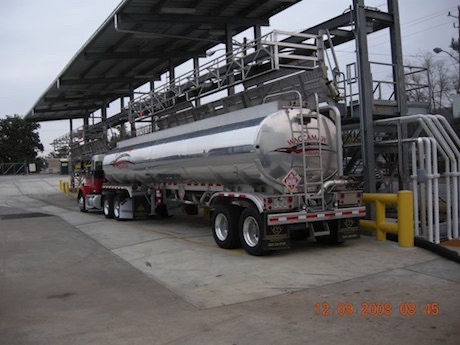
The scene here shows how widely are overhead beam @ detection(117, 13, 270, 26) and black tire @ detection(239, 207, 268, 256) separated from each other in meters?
10.6

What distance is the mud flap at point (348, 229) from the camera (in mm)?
9523

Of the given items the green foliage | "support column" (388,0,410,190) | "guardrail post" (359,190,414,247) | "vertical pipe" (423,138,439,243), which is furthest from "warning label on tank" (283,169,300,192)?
the green foliage

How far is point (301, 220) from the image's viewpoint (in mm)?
8820

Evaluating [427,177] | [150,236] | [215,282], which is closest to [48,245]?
[150,236]

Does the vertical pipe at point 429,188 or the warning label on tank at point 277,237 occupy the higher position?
the vertical pipe at point 429,188

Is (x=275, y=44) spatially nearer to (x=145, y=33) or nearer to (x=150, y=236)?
(x=150, y=236)

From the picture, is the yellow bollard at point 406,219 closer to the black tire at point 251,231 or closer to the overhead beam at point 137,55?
the black tire at point 251,231

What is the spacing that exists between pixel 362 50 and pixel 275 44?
2.73 metres

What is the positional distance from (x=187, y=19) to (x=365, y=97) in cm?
900

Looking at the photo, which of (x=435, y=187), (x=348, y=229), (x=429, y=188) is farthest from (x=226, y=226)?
(x=435, y=187)

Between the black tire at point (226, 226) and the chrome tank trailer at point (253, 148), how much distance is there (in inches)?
26.3

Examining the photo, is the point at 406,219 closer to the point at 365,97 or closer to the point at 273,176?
the point at 273,176

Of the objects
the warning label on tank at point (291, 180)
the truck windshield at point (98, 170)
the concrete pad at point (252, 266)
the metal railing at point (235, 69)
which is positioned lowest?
the concrete pad at point (252, 266)

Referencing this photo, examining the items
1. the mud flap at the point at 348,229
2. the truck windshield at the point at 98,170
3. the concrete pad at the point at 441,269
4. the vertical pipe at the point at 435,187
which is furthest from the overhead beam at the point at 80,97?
the concrete pad at the point at 441,269
